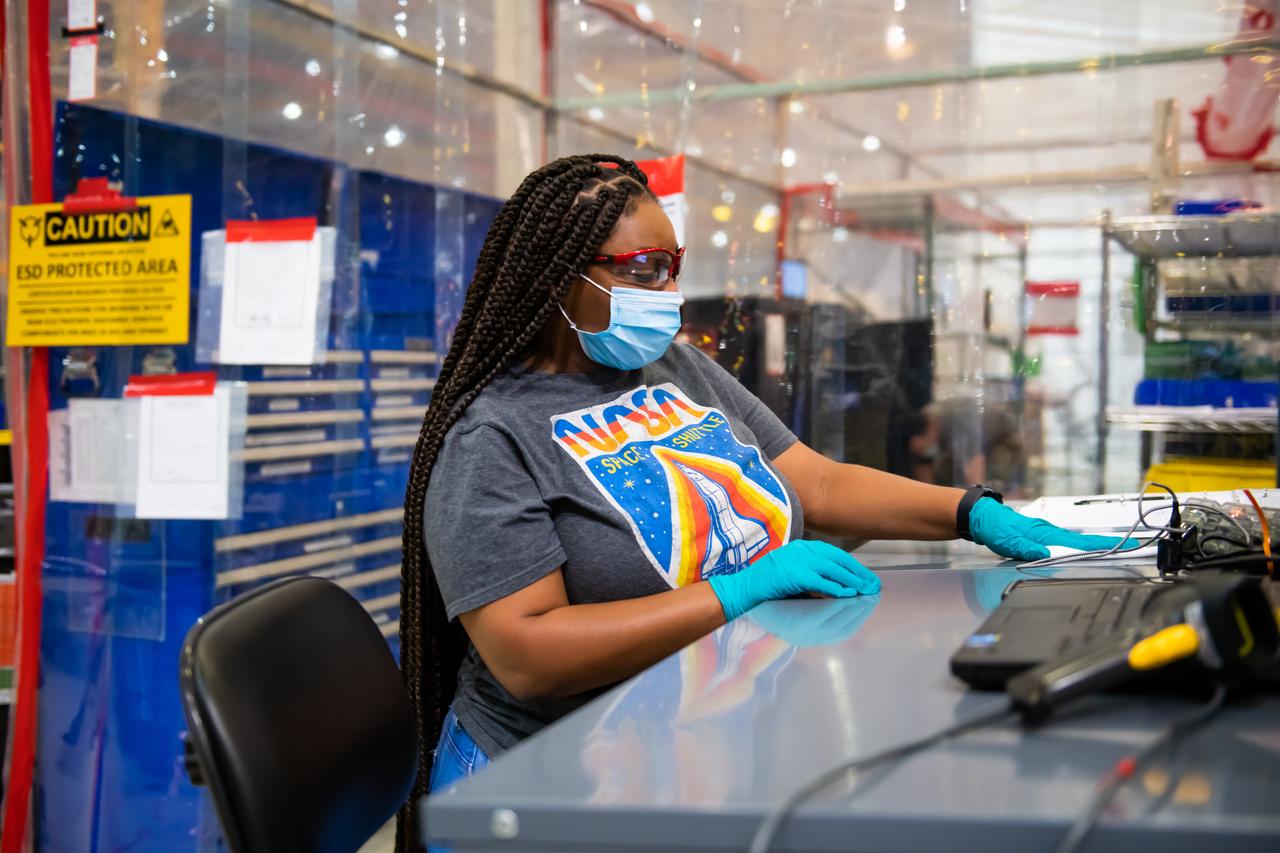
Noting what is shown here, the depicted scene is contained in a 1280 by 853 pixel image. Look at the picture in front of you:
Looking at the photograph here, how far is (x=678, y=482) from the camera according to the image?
1.38m

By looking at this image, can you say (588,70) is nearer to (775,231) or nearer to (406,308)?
(775,231)

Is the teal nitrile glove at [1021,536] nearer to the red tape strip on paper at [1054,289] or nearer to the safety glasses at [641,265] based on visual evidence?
the safety glasses at [641,265]

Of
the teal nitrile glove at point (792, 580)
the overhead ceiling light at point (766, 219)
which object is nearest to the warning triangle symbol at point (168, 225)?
the overhead ceiling light at point (766, 219)

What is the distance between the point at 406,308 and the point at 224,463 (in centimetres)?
64

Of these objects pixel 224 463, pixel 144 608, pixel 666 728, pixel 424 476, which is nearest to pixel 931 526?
pixel 424 476

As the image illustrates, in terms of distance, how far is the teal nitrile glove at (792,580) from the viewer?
3.98 ft

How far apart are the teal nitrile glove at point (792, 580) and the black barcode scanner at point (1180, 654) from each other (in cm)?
49

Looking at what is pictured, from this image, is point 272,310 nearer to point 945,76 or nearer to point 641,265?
point 641,265

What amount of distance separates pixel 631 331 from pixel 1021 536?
0.60 metres

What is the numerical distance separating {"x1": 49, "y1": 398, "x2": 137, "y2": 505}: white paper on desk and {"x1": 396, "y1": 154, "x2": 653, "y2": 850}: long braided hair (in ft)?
3.95

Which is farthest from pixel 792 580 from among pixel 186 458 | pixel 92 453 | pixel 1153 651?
pixel 92 453

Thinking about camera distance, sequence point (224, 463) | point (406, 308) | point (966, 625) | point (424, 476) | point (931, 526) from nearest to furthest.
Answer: point (966, 625) → point (424, 476) → point (931, 526) → point (224, 463) → point (406, 308)

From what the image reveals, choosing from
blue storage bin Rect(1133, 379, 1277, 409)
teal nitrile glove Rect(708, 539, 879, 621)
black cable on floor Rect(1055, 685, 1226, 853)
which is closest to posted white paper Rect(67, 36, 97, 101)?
teal nitrile glove Rect(708, 539, 879, 621)

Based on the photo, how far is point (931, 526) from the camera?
164 cm
